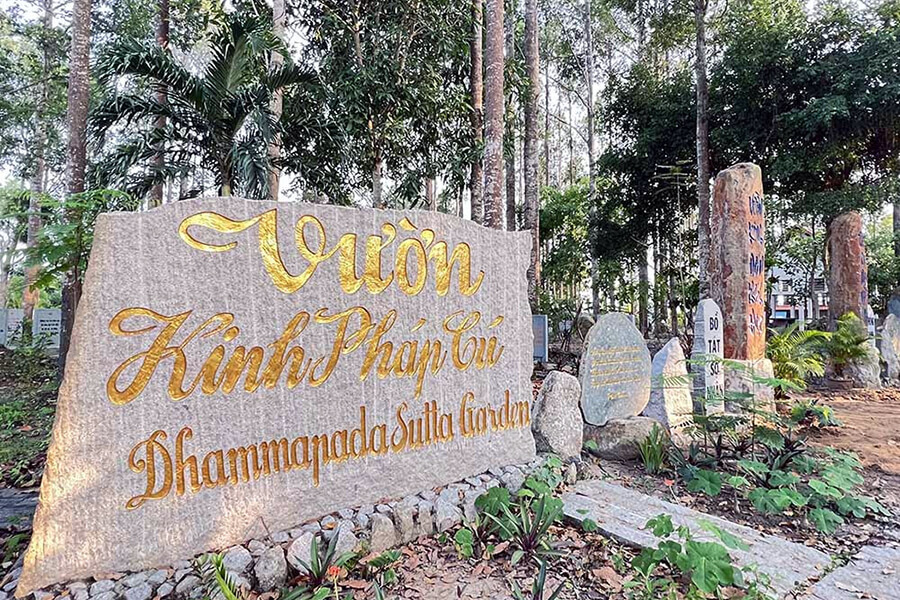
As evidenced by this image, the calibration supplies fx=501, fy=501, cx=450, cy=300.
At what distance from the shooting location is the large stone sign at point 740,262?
19.3ft

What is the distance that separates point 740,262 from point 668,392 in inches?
99.3

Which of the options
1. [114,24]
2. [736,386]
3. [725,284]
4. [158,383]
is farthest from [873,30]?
[114,24]

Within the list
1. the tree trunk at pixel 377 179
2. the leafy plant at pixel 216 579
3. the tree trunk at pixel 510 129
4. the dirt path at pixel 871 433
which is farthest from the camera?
the tree trunk at pixel 510 129

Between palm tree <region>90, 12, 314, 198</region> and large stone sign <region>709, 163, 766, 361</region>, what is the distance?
5381 mm

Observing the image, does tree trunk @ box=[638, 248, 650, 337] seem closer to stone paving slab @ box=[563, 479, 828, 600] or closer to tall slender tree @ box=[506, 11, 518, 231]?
tall slender tree @ box=[506, 11, 518, 231]

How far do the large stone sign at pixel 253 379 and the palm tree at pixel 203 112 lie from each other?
337 cm

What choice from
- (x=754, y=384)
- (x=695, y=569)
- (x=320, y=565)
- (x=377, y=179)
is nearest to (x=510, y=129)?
(x=377, y=179)

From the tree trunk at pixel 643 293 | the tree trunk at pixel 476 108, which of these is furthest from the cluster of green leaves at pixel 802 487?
the tree trunk at pixel 643 293

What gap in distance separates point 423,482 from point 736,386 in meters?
4.20

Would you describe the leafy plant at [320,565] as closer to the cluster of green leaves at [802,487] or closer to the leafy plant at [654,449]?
the cluster of green leaves at [802,487]

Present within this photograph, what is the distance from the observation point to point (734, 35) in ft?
32.7

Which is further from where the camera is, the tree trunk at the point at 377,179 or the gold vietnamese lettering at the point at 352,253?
the tree trunk at the point at 377,179

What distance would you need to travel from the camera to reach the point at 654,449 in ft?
12.3

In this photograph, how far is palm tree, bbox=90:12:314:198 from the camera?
18.2 feet
